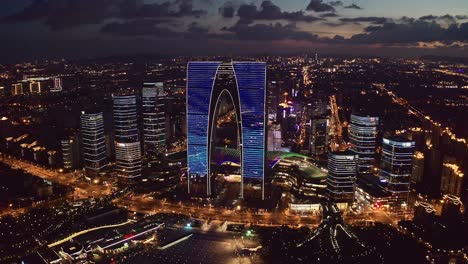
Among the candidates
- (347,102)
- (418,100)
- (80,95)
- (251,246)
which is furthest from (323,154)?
(80,95)

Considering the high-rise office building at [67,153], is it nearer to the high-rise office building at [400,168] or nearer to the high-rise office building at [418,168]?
the high-rise office building at [400,168]

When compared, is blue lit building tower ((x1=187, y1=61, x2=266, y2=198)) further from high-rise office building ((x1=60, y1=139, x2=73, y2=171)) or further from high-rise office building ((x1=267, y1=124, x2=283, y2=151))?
high-rise office building ((x1=60, y1=139, x2=73, y2=171))

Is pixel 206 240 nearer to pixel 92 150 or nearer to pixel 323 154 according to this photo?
pixel 92 150

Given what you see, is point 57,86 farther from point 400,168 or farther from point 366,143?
point 400,168

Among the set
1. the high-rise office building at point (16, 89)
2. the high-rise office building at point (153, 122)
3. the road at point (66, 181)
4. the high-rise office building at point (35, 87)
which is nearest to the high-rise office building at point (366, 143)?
the high-rise office building at point (153, 122)

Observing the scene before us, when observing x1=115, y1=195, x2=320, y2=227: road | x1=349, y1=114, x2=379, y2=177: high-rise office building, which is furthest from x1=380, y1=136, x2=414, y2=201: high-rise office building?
x1=115, y1=195, x2=320, y2=227: road

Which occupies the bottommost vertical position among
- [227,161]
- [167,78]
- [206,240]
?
[206,240]
